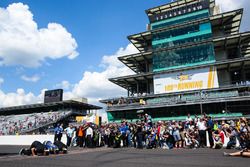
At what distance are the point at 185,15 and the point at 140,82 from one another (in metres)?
20.1

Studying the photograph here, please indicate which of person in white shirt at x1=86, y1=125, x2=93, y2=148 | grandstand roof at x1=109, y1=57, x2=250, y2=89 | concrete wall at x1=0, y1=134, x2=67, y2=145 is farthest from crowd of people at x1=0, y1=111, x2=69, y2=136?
person in white shirt at x1=86, y1=125, x2=93, y2=148

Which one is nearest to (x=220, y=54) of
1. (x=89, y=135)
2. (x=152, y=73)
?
(x=152, y=73)

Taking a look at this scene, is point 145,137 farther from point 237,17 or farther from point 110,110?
point 237,17

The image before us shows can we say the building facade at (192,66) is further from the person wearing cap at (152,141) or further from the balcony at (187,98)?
the person wearing cap at (152,141)

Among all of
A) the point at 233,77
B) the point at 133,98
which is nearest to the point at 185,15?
the point at 233,77

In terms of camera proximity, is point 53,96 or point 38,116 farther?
point 53,96

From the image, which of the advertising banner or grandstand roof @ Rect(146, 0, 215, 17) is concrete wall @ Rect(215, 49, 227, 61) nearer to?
the advertising banner

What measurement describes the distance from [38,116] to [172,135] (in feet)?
166

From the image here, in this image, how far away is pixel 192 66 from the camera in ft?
154

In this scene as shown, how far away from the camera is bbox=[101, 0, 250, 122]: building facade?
147 ft

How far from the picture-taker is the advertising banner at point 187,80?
4584 centimetres

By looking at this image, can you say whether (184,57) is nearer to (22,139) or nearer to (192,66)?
(192,66)

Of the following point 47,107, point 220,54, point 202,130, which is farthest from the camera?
point 47,107

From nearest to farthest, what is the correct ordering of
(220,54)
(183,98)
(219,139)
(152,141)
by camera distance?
(219,139), (152,141), (183,98), (220,54)
